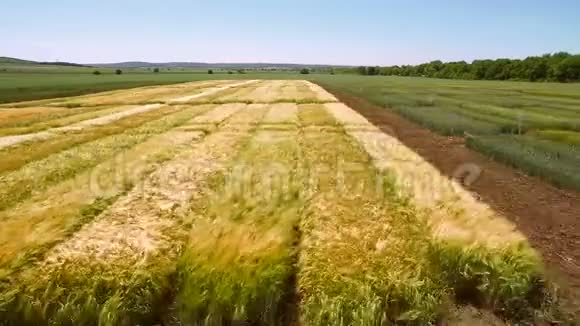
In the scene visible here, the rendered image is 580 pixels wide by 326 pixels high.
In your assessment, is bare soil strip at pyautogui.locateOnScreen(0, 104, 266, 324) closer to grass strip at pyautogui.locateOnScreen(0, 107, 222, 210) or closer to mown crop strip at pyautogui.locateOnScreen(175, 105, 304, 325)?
mown crop strip at pyautogui.locateOnScreen(175, 105, 304, 325)

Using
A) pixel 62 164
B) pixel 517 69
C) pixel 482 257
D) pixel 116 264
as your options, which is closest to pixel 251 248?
pixel 116 264

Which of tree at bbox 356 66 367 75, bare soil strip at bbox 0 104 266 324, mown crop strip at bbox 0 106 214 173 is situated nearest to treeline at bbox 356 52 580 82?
tree at bbox 356 66 367 75

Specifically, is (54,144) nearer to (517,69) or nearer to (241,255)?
(241,255)

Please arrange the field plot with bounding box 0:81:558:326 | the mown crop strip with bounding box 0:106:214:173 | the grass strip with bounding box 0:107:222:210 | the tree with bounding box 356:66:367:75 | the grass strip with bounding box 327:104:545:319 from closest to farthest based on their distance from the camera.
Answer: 1. the field plot with bounding box 0:81:558:326
2. the grass strip with bounding box 327:104:545:319
3. the grass strip with bounding box 0:107:222:210
4. the mown crop strip with bounding box 0:106:214:173
5. the tree with bounding box 356:66:367:75

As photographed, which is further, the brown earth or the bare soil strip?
the brown earth

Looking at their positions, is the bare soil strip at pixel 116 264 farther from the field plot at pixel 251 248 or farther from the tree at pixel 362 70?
the tree at pixel 362 70

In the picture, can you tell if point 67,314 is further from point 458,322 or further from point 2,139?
point 2,139

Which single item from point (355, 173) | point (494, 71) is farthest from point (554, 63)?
point (355, 173)
